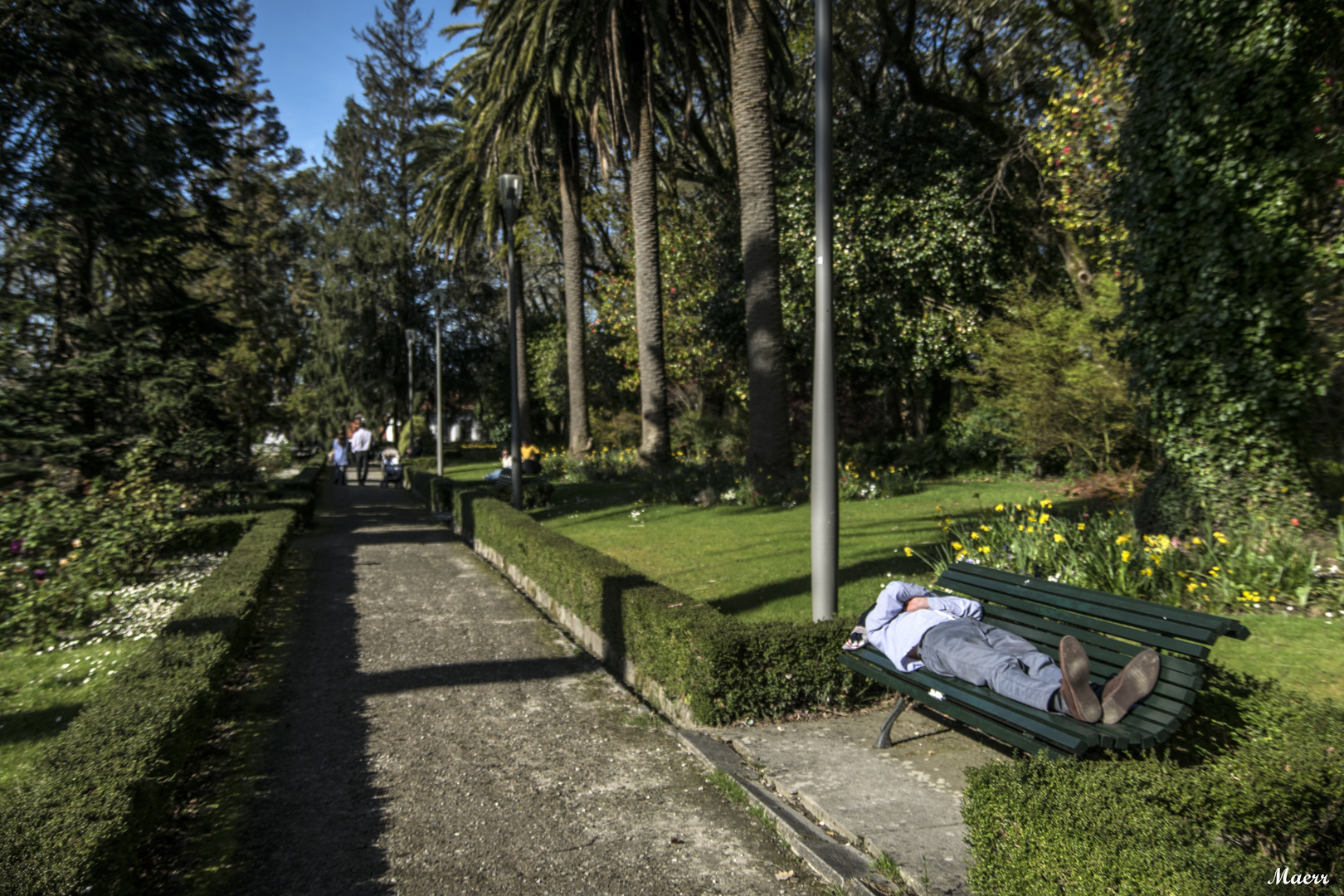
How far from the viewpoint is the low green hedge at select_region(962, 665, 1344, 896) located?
8.16 feet

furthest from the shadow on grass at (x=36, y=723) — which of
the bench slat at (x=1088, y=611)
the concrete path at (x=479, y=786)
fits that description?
the bench slat at (x=1088, y=611)

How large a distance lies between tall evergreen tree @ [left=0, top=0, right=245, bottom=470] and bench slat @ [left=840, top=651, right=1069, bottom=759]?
922cm

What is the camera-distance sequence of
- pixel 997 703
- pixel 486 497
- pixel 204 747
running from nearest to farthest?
1. pixel 997 703
2. pixel 204 747
3. pixel 486 497

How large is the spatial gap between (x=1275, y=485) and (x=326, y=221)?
4413 centimetres

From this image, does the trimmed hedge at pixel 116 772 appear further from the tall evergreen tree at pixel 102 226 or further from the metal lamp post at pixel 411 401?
the metal lamp post at pixel 411 401

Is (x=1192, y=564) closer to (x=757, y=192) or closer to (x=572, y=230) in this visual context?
(x=757, y=192)

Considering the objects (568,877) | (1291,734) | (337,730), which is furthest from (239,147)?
(1291,734)

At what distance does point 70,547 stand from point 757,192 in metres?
9.69

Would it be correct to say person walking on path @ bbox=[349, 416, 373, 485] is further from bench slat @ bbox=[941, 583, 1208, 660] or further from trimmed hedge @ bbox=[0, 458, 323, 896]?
bench slat @ bbox=[941, 583, 1208, 660]

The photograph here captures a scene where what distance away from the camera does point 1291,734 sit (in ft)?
10.5

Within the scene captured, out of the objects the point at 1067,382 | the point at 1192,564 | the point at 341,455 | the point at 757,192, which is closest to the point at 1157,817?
the point at 1192,564

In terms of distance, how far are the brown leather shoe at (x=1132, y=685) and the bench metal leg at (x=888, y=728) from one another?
45.0 inches

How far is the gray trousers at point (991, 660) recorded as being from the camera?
389 centimetres

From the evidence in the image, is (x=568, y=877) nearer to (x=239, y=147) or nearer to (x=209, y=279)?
(x=239, y=147)
